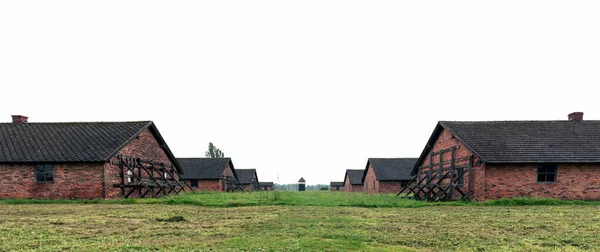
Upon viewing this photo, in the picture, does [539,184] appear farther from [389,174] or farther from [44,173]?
[44,173]

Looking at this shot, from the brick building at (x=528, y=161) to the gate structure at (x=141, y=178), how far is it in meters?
18.1

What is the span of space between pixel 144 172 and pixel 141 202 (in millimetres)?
6144

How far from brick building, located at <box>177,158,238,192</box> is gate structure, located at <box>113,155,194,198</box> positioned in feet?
34.9

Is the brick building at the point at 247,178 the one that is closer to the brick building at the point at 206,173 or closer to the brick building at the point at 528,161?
the brick building at the point at 206,173

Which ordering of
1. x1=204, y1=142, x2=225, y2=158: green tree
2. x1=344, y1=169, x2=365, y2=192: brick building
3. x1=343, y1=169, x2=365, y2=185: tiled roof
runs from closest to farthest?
x1=344, y1=169, x2=365, y2=192: brick building, x1=343, y1=169, x2=365, y2=185: tiled roof, x1=204, y1=142, x2=225, y2=158: green tree

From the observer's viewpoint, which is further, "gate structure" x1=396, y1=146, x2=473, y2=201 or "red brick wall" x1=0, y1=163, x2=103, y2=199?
"gate structure" x1=396, y1=146, x2=473, y2=201

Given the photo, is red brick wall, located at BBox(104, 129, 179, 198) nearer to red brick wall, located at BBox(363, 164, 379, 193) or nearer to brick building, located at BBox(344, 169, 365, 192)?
red brick wall, located at BBox(363, 164, 379, 193)

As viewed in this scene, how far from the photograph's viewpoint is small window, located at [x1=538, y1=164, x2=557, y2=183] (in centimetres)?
1588

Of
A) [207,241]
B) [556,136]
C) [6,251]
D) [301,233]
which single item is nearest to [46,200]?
[6,251]

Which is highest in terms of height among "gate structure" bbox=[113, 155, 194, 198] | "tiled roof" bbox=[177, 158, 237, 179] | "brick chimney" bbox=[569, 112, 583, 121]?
"brick chimney" bbox=[569, 112, 583, 121]

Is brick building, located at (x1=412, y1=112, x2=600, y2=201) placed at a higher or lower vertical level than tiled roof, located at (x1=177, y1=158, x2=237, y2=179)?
higher

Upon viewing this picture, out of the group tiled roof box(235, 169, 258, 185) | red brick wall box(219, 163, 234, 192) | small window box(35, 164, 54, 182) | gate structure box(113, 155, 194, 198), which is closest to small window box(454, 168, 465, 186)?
gate structure box(113, 155, 194, 198)

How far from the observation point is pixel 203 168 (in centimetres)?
3519

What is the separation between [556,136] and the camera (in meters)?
17.6
